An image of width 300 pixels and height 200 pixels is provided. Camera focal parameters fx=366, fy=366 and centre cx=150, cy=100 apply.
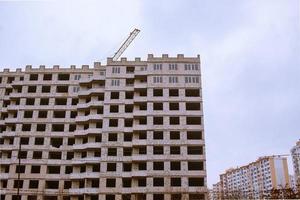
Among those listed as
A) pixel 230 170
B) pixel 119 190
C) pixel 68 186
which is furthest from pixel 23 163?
pixel 230 170

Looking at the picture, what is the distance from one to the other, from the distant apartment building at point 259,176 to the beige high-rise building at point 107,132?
2435 inches

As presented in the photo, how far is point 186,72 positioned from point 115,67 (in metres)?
12.1

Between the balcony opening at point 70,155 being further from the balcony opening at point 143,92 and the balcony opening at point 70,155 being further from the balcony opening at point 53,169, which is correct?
the balcony opening at point 143,92

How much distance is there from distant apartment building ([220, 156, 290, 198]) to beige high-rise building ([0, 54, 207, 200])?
6185 cm

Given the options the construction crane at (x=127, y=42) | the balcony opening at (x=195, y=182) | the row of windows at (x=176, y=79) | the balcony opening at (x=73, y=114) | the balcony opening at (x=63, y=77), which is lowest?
the balcony opening at (x=195, y=182)

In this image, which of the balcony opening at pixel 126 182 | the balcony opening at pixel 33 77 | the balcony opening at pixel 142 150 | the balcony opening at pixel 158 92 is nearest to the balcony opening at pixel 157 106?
the balcony opening at pixel 158 92

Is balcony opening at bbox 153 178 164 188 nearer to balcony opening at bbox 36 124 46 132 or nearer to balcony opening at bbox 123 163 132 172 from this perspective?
balcony opening at bbox 123 163 132 172

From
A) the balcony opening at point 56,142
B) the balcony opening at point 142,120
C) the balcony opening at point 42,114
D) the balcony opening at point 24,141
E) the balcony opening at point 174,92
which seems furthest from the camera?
the balcony opening at point 42,114

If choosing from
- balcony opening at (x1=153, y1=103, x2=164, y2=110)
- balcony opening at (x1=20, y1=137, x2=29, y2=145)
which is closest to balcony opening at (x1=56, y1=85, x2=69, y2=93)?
balcony opening at (x1=20, y1=137, x2=29, y2=145)

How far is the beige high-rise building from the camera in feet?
181

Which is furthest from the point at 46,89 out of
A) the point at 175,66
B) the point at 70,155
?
the point at 175,66

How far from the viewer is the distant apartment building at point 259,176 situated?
123 metres

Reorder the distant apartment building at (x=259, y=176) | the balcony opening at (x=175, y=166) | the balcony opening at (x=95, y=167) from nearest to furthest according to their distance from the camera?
1. the balcony opening at (x=175, y=166)
2. the balcony opening at (x=95, y=167)
3. the distant apartment building at (x=259, y=176)

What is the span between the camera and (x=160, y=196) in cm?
5397
